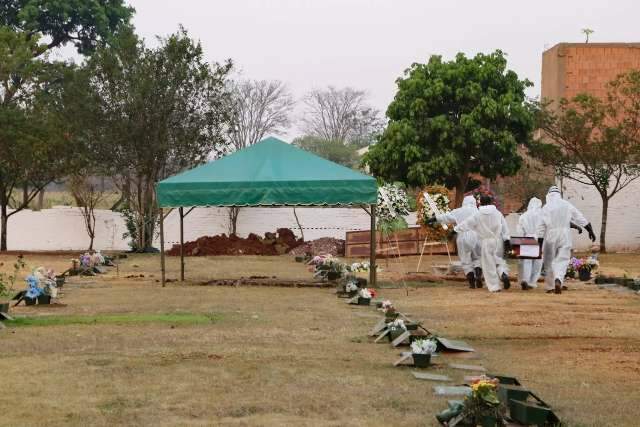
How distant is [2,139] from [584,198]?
2109cm

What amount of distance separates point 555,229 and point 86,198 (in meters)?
22.8

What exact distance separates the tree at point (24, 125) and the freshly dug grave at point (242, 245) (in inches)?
215

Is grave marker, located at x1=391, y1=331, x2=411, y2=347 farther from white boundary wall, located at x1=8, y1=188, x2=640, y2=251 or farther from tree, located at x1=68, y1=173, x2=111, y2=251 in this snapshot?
tree, located at x1=68, y1=173, x2=111, y2=251

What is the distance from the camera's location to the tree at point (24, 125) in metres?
33.8

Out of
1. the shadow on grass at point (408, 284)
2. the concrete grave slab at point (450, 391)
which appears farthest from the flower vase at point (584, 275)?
the concrete grave slab at point (450, 391)

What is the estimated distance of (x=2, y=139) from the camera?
33.6 metres

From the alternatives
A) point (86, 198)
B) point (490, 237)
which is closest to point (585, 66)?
point (86, 198)

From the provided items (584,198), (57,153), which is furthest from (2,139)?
(584,198)

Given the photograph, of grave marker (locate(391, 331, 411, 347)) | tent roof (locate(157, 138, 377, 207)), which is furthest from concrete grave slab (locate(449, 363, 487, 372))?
tent roof (locate(157, 138, 377, 207))

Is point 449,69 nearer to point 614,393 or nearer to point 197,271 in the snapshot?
point 197,271

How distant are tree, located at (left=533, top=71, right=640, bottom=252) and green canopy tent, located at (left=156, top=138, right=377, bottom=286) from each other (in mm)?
17376

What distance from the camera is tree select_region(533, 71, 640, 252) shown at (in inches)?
1362

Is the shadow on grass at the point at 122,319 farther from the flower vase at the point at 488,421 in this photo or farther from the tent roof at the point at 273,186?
the flower vase at the point at 488,421

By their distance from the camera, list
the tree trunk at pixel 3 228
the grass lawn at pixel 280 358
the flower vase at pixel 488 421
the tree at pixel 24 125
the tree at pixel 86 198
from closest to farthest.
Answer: the flower vase at pixel 488 421
the grass lawn at pixel 280 358
the tree at pixel 24 125
the tree trunk at pixel 3 228
the tree at pixel 86 198
